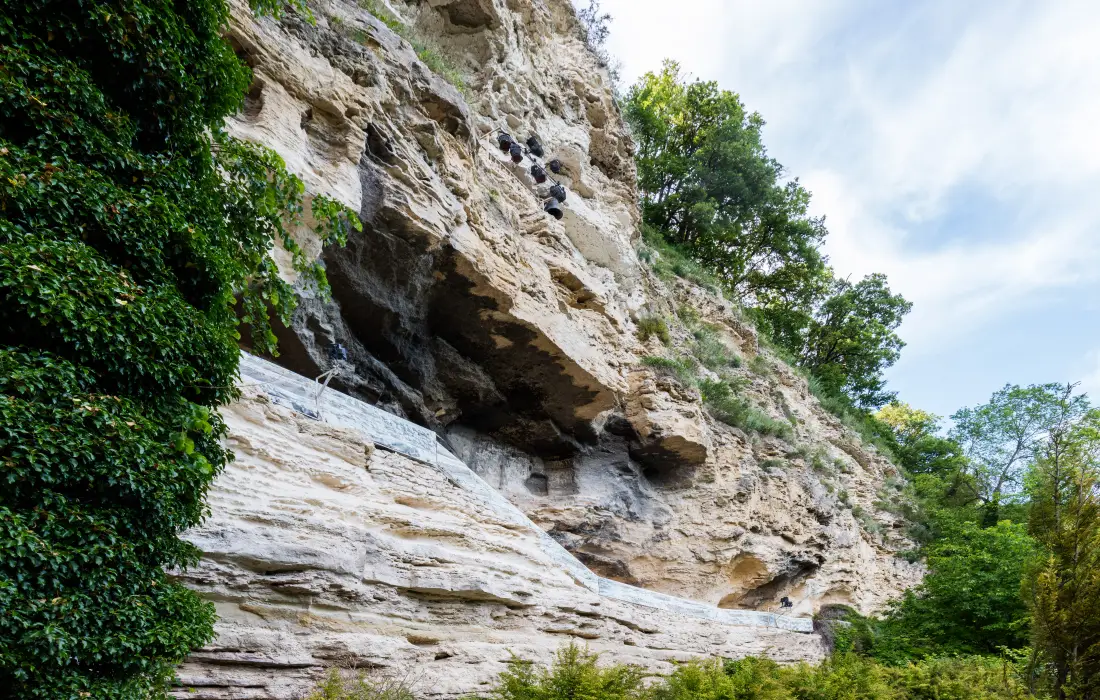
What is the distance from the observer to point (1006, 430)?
26.8 m

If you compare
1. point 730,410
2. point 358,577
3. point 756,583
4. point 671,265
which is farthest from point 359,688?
point 671,265

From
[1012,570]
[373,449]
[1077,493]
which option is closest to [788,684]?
[1077,493]

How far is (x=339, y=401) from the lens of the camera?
6.68 m

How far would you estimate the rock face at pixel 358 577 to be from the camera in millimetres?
4406

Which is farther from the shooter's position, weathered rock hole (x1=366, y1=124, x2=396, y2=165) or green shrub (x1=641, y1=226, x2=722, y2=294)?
green shrub (x1=641, y1=226, x2=722, y2=294)

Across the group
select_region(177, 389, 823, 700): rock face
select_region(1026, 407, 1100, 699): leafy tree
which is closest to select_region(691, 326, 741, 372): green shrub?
select_region(1026, 407, 1100, 699): leafy tree

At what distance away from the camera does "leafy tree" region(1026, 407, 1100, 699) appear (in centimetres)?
641

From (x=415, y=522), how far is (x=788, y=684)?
16.2 feet

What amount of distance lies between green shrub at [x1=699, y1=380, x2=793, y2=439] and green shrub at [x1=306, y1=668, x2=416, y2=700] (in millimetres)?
11488

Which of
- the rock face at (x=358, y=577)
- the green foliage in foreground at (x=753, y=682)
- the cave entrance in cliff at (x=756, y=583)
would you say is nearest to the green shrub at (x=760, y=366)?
the cave entrance in cliff at (x=756, y=583)

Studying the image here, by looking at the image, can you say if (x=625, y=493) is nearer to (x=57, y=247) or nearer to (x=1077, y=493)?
(x=1077, y=493)

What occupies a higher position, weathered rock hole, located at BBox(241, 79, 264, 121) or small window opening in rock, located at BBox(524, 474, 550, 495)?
weathered rock hole, located at BBox(241, 79, 264, 121)

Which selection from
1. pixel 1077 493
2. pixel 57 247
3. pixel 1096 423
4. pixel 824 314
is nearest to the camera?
pixel 57 247

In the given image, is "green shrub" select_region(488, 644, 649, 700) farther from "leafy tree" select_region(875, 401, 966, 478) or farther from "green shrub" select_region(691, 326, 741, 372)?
"leafy tree" select_region(875, 401, 966, 478)
